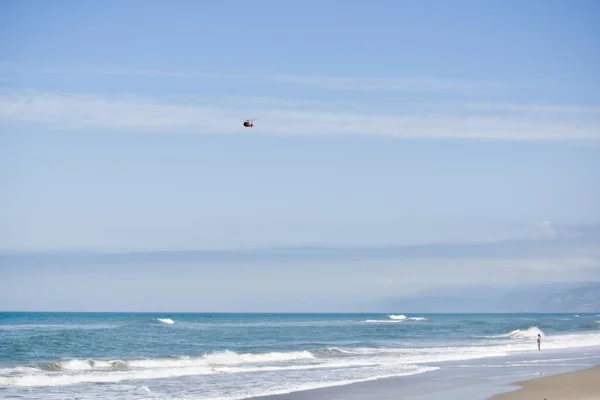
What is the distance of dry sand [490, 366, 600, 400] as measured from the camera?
24.8 metres

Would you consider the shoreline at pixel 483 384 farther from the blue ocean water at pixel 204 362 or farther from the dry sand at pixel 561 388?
the blue ocean water at pixel 204 362

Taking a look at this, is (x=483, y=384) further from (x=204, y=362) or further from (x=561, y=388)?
(x=204, y=362)

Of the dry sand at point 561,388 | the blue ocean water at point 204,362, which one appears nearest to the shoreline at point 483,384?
the dry sand at point 561,388

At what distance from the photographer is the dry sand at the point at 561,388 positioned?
24.8 metres

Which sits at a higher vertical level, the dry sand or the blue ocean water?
the blue ocean water

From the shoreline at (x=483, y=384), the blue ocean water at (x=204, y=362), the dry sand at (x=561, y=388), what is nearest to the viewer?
the dry sand at (x=561, y=388)

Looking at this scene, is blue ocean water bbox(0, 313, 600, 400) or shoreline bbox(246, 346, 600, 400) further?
blue ocean water bbox(0, 313, 600, 400)

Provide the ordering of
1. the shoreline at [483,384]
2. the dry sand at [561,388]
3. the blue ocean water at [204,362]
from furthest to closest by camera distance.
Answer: the blue ocean water at [204,362] → the shoreline at [483,384] → the dry sand at [561,388]

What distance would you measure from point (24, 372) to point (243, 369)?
27.3 ft

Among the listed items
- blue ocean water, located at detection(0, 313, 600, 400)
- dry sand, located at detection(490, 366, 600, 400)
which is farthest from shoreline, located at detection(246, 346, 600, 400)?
blue ocean water, located at detection(0, 313, 600, 400)

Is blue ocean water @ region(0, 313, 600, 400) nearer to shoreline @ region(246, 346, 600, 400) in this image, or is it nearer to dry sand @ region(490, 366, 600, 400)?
shoreline @ region(246, 346, 600, 400)

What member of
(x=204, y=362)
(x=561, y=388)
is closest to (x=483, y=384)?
(x=561, y=388)

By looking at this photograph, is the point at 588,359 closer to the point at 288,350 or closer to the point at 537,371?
the point at 537,371

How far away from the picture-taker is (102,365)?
3666cm
